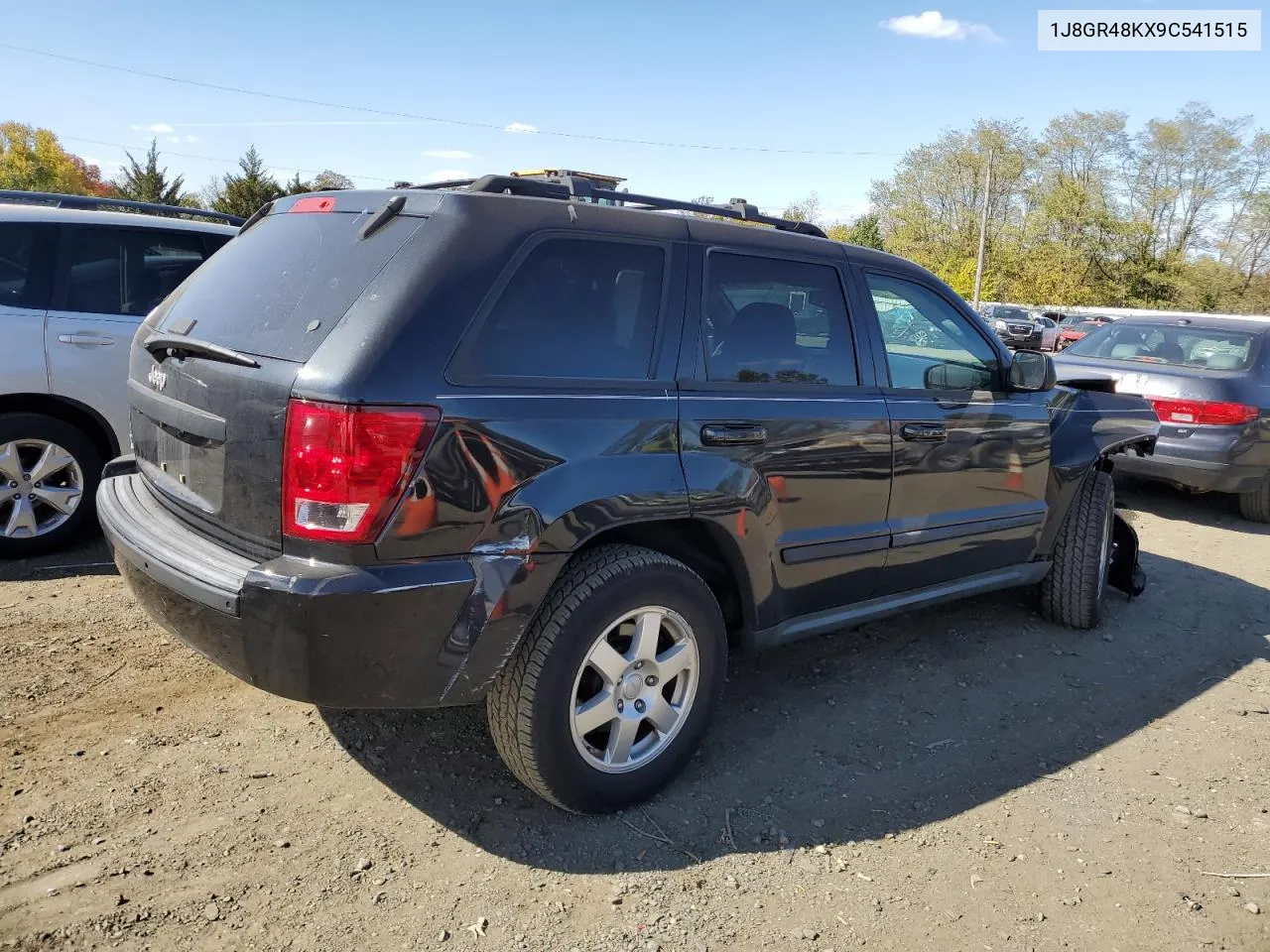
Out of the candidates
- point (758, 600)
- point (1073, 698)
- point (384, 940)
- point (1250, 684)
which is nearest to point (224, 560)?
point (384, 940)

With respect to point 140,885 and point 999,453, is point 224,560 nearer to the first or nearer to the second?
point 140,885

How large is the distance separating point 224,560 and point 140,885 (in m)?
0.88

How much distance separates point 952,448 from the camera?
3861mm

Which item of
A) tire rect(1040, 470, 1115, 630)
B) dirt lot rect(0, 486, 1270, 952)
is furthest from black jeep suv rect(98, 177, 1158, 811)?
tire rect(1040, 470, 1115, 630)

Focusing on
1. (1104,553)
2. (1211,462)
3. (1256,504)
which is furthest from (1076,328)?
(1104,553)

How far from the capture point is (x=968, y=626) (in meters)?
4.83

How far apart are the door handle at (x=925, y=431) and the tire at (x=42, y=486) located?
393cm

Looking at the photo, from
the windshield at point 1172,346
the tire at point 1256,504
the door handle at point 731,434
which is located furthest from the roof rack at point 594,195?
the tire at point 1256,504

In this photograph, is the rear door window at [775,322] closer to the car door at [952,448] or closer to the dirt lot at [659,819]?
the car door at [952,448]

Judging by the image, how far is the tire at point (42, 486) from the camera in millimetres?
4688

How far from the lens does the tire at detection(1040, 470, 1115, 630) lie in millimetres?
4695

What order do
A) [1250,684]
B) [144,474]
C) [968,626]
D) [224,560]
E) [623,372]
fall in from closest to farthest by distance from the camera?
1. [224,560]
2. [623,372]
3. [144,474]
4. [1250,684]
5. [968,626]

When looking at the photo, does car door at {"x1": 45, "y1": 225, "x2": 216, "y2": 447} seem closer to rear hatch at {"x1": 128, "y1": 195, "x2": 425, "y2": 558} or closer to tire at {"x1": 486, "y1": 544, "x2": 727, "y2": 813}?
rear hatch at {"x1": 128, "y1": 195, "x2": 425, "y2": 558}

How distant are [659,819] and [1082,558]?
9.41 feet
